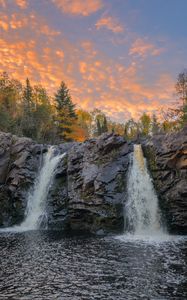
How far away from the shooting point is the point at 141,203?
20734 mm

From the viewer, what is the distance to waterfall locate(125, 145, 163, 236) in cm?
1962

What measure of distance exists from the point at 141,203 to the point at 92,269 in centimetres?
998

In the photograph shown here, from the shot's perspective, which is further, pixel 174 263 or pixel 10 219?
pixel 10 219

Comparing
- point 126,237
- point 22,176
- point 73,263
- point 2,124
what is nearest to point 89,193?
A: point 126,237

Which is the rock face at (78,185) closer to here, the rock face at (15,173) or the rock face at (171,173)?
the rock face at (15,173)

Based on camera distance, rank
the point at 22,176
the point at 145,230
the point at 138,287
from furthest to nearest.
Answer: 1. the point at 22,176
2. the point at 145,230
3. the point at 138,287

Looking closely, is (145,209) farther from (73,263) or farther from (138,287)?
(138,287)

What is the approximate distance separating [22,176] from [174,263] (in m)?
16.4

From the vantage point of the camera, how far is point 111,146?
77.3 ft

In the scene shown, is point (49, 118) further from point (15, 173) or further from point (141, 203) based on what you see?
point (141, 203)

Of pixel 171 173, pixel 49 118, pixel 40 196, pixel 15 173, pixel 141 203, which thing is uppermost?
pixel 49 118

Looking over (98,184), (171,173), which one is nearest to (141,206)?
(171,173)

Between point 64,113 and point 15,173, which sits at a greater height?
point 64,113

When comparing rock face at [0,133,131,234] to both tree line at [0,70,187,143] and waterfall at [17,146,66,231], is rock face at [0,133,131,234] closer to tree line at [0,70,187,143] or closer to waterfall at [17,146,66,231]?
waterfall at [17,146,66,231]
